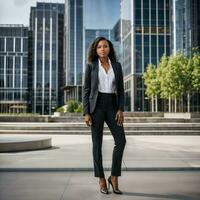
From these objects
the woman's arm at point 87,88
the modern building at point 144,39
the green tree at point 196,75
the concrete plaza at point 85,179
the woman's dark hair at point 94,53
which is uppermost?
the modern building at point 144,39

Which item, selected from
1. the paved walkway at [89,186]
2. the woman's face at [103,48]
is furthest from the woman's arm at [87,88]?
the paved walkway at [89,186]

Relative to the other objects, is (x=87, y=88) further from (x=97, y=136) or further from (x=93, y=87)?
(x=97, y=136)

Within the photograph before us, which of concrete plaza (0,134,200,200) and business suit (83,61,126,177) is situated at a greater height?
business suit (83,61,126,177)

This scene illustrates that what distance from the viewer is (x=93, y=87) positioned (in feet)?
15.5

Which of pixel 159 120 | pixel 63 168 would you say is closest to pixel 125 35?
pixel 159 120

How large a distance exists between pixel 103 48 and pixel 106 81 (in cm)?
41

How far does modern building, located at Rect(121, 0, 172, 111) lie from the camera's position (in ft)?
258

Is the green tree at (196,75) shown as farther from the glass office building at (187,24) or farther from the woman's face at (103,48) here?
the woman's face at (103,48)

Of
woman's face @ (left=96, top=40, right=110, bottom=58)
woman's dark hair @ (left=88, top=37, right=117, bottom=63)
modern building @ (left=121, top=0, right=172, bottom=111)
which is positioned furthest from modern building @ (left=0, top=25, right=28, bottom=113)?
woman's face @ (left=96, top=40, right=110, bottom=58)

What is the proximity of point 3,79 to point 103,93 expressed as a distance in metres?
145

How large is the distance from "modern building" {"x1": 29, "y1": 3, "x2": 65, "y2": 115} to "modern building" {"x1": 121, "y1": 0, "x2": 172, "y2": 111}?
70.2 m

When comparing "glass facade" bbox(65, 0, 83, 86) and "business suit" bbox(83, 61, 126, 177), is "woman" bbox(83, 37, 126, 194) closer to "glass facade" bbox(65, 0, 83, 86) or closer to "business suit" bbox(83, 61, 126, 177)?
"business suit" bbox(83, 61, 126, 177)

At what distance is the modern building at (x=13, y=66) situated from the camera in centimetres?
14400

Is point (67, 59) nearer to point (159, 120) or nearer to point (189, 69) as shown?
point (189, 69)
